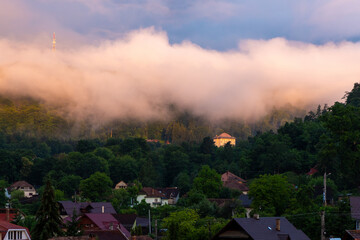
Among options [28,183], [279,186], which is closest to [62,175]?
[28,183]

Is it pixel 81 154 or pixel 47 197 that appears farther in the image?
pixel 81 154

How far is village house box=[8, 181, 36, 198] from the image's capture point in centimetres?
15700

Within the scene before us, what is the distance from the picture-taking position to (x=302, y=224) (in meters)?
78.9

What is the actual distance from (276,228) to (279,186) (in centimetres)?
3540

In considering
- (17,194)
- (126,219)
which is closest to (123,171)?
(17,194)

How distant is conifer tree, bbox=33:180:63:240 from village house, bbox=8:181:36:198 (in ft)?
298

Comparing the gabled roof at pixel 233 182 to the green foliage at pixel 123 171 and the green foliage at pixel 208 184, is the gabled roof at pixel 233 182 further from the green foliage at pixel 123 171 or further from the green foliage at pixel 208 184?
the green foliage at pixel 123 171

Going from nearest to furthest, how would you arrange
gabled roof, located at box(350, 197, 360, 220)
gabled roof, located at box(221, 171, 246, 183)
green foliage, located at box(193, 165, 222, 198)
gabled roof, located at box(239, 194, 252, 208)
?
gabled roof, located at box(350, 197, 360, 220) < gabled roof, located at box(239, 194, 252, 208) < green foliage, located at box(193, 165, 222, 198) < gabled roof, located at box(221, 171, 246, 183)

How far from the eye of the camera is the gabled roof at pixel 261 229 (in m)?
56.1

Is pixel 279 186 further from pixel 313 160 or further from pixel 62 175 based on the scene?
pixel 62 175

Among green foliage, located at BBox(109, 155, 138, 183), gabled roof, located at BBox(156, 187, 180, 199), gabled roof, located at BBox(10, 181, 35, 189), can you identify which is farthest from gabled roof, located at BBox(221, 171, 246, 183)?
gabled roof, located at BBox(10, 181, 35, 189)

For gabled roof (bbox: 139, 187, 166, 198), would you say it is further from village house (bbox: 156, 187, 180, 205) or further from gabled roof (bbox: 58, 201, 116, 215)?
gabled roof (bbox: 58, 201, 116, 215)

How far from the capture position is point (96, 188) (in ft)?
441

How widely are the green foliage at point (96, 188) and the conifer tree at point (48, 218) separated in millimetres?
65173
